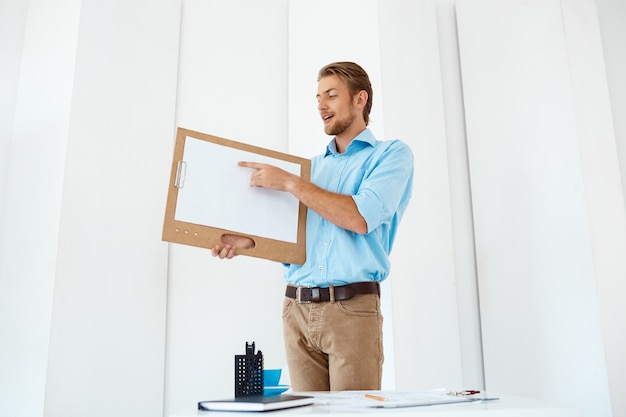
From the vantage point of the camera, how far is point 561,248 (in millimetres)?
2244

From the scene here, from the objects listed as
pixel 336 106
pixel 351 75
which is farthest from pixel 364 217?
pixel 351 75

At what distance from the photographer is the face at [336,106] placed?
5.82 ft

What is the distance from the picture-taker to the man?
4.91 feet

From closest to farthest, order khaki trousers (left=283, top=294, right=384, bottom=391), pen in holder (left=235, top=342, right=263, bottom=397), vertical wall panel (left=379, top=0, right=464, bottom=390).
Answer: pen in holder (left=235, top=342, right=263, bottom=397), khaki trousers (left=283, top=294, right=384, bottom=391), vertical wall panel (left=379, top=0, right=464, bottom=390)

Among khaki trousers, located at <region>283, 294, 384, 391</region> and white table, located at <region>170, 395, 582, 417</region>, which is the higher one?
khaki trousers, located at <region>283, 294, 384, 391</region>

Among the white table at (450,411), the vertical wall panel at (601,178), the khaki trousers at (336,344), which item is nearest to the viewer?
the white table at (450,411)

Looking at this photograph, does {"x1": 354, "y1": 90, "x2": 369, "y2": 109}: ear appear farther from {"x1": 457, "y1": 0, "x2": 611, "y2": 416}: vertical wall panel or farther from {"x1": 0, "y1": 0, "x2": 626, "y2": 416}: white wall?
{"x1": 457, "y1": 0, "x2": 611, "y2": 416}: vertical wall panel

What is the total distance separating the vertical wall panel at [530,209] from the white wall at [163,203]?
4cm

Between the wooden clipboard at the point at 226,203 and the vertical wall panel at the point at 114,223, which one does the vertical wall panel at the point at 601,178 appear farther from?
the vertical wall panel at the point at 114,223

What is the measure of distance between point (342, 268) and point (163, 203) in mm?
1183

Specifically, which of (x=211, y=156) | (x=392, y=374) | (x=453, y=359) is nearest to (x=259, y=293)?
(x=392, y=374)

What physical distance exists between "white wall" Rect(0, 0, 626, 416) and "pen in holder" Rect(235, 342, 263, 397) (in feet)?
4.07

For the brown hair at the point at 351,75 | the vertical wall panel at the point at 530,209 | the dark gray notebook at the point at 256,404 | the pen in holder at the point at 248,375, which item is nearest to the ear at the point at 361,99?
the brown hair at the point at 351,75

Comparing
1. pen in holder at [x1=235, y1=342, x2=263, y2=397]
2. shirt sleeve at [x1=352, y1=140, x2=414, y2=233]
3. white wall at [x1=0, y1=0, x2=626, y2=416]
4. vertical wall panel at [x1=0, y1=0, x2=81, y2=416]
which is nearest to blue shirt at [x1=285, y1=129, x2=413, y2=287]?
shirt sleeve at [x1=352, y1=140, x2=414, y2=233]
